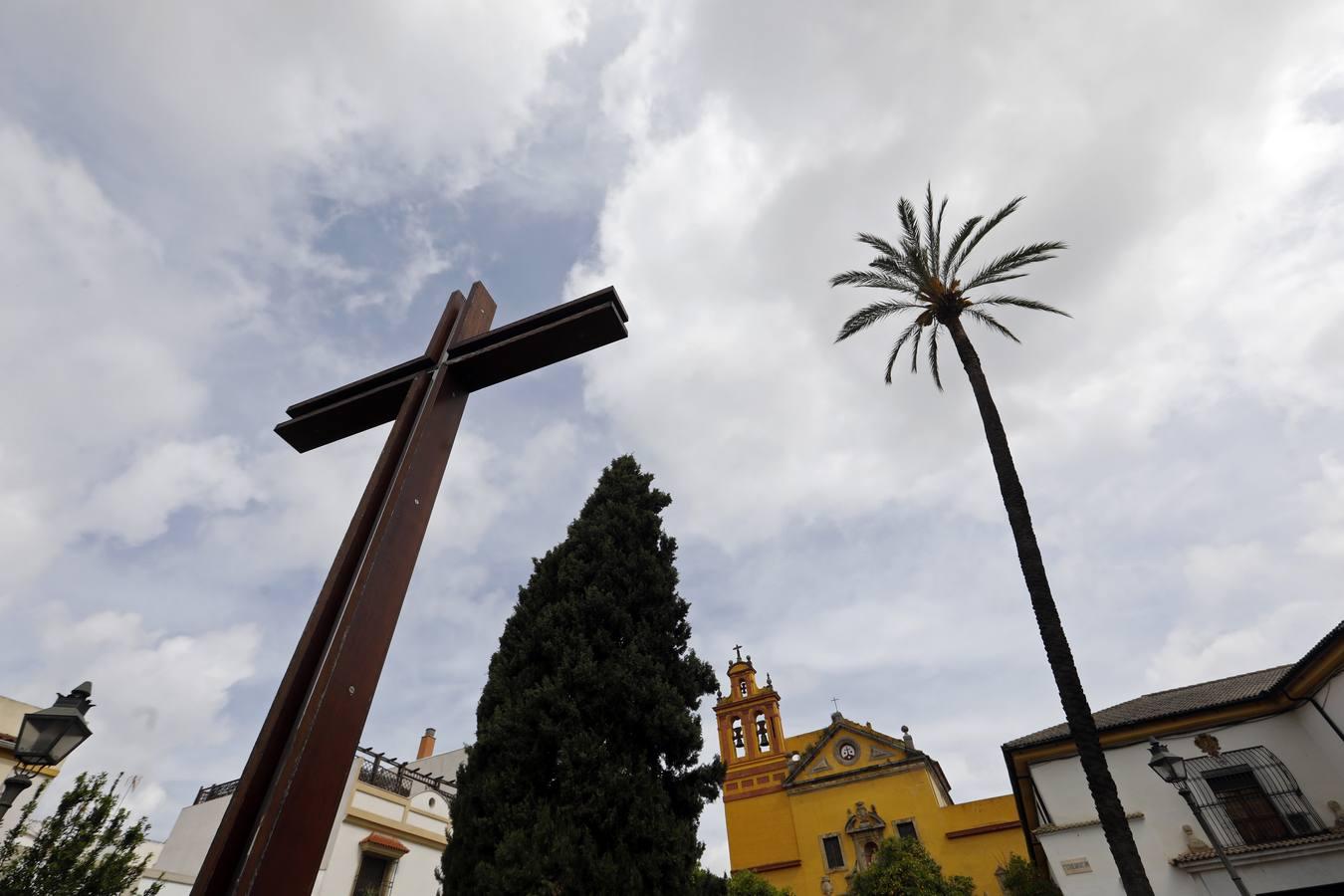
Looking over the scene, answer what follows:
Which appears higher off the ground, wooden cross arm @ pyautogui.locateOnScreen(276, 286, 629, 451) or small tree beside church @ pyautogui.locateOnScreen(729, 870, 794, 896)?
small tree beside church @ pyautogui.locateOnScreen(729, 870, 794, 896)

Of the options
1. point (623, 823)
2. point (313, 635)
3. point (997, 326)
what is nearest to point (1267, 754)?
point (997, 326)

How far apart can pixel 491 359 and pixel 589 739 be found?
4.72 metres

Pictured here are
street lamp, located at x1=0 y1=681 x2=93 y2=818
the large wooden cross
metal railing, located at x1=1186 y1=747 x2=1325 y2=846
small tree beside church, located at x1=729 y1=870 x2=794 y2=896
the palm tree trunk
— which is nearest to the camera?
the large wooden cross

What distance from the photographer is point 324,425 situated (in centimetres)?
447

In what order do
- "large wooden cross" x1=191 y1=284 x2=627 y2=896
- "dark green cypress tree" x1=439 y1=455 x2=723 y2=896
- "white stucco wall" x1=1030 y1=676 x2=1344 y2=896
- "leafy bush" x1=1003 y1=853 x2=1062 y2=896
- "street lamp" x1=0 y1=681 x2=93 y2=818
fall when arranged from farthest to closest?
"leafy bush" x1=1003 y1=853 x2=1062 y2=896, "white stucco wall" x1=1030 y1=676 x2=1344 y2=896, "dark green cypress tree" x1=439 y1=455 x2=723 y2=896, "street lamp" x1=0 y1=681 x2=93 y2=818, "large wooden cross" x1=191 y1=284 x2=627 y2=896

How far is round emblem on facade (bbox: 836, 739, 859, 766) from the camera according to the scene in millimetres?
31062

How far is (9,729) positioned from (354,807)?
6.95m

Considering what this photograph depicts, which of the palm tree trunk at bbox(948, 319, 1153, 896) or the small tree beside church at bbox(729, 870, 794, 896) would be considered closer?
the palm tree trunk at bbox(948, 319, 1153, 896)

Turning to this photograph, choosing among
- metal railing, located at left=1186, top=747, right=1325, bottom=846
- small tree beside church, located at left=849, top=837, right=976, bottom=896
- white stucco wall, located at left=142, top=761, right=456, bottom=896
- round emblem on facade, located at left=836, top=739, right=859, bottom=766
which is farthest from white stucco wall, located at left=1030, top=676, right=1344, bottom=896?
round emblem on facade, located at left=836, top=739, right=859, bottom=766

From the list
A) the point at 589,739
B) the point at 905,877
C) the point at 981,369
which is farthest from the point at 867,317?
the point at 905,877

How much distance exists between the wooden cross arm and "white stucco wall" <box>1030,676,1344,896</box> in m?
16.3

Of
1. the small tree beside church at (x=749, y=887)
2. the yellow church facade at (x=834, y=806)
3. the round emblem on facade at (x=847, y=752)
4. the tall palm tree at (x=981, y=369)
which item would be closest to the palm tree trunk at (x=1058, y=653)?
the tall palm tree at (x=981, y=369)

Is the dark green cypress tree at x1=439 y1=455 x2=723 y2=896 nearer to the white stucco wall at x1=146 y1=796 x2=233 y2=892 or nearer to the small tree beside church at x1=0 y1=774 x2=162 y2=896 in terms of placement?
the small tree beside church at x1=0 y1=774 x2=162 y2=896

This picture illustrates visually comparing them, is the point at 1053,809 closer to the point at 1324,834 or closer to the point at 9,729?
the point at 1324,834
